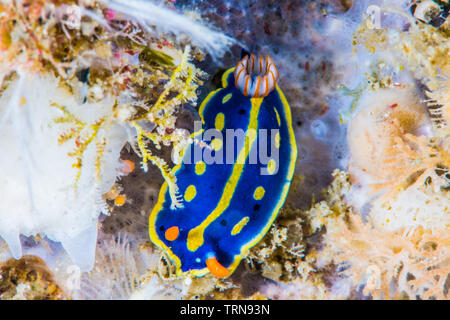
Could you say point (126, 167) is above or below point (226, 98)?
below

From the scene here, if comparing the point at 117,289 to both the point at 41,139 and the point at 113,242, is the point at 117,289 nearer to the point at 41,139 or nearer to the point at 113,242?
the point at 113,242

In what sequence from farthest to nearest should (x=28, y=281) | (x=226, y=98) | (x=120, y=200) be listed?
(x=28, y=281), (x=120, y=200), (x=226, y=98)

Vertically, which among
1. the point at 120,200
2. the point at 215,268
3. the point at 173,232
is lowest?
the point at 215,268

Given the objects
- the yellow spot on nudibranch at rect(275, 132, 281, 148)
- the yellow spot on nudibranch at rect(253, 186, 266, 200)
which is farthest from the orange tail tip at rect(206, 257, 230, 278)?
the yellow spot on nudibranch at rect(275, 132, 281, 148)

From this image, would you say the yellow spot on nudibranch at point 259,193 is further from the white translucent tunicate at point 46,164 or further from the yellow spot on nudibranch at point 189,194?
the white translucent tunicate at point 46,164

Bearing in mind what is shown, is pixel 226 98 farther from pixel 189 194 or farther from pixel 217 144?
pixel 189 194

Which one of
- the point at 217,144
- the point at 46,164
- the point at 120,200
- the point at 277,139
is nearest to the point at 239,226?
the point at 217,144

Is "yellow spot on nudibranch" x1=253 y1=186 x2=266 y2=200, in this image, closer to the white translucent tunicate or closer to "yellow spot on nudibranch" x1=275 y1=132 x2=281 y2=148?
"yellow spot on nudibranch" x1=275 y1=132 x2=281 y2=148

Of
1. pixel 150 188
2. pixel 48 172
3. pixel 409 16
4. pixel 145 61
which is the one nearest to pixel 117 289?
pixel 150 188
